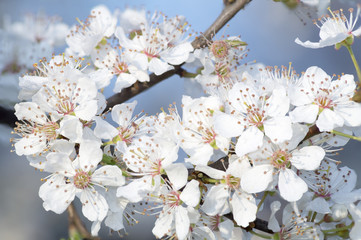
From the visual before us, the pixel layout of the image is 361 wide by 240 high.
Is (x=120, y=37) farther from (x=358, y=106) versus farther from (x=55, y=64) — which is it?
(x=358, y=106)

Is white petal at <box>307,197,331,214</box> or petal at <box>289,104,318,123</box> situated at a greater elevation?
petal at <box>289,104,318,123</box>

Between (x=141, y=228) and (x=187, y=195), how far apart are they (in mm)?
2956

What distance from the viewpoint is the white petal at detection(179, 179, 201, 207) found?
1763 mm

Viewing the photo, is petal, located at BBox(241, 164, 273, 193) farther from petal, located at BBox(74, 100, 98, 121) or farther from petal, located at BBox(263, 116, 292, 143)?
petal, located at BBox(74, 100, 98, 121)

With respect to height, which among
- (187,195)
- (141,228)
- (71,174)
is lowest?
(141,228)

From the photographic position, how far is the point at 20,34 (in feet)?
11.0

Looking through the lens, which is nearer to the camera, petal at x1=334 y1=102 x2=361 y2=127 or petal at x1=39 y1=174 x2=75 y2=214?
petal at x1=334 y1=102 x2=361 y2=127

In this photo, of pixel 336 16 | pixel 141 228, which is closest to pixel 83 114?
pixel 336 16

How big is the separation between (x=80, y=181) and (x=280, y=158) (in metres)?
0.80

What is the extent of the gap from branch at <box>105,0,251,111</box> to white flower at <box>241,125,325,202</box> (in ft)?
3.04

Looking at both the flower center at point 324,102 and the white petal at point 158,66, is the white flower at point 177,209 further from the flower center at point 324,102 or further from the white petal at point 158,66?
the white petal at point 158,66

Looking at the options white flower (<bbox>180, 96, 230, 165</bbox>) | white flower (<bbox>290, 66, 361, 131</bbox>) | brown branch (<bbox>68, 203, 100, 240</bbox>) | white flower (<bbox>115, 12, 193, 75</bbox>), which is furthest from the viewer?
white flower (<bbox>115, 12, 193, 75</bbox>)

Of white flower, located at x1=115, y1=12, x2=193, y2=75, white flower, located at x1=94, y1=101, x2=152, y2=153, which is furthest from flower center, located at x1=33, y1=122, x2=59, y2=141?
white flower, located at x1=115, y1=12, x2=193, y2=75

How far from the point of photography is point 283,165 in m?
1.82
